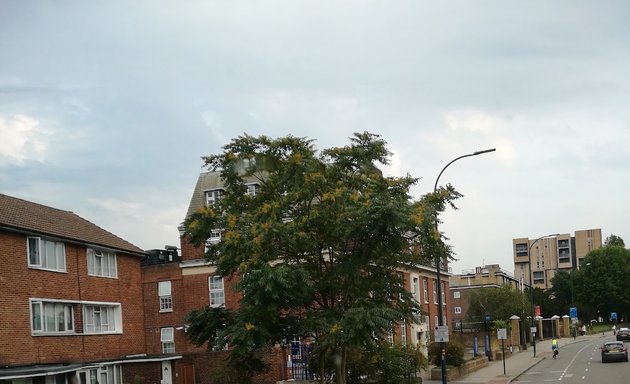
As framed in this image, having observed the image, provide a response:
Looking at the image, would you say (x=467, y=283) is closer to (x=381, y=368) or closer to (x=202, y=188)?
(x=202, y=188)

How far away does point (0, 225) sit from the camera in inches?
985

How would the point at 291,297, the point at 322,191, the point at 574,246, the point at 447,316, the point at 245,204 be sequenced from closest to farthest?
the point at 291,297, the point at 322,191, the point at 245,204, the point at 447,316, the point at 574,246

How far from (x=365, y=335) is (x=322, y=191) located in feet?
14.4

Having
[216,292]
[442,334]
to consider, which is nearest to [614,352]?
[442,334]

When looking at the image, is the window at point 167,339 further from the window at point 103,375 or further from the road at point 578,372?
the road at point 578,372

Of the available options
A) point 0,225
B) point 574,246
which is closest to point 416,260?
point 0,225

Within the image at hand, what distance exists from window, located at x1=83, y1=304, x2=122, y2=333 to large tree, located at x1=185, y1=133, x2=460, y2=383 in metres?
9.71

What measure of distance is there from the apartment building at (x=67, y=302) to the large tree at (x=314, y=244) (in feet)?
24.8

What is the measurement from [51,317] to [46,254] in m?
2.46

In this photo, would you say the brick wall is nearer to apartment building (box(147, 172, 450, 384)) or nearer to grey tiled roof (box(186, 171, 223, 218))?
apartment building (box(147, 172, 450, 384))

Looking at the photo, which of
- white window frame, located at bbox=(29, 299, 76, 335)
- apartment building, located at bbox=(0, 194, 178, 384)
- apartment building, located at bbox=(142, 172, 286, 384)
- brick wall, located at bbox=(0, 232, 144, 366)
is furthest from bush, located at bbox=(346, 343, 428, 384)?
apartment building, located at bbox=(142, 172, 286, 384)

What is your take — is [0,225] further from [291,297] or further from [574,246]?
[574,246]

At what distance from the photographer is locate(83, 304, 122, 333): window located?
3035cm

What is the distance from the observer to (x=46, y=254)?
27797mm
